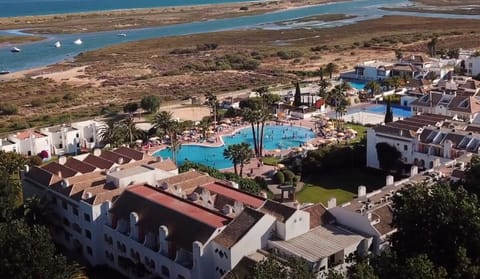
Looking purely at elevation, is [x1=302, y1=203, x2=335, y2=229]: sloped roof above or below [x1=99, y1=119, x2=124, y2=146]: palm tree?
above

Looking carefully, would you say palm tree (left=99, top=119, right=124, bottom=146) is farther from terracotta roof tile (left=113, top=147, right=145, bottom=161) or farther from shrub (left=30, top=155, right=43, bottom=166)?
terracotta roof tile (left=113, top=147, right=145, bottom=161)

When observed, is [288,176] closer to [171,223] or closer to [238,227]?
[171,223]

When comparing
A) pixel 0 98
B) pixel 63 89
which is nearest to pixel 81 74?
pixel 63 89

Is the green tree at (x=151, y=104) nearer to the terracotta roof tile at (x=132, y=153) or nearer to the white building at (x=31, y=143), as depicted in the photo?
the white building at (x=31, y=143)

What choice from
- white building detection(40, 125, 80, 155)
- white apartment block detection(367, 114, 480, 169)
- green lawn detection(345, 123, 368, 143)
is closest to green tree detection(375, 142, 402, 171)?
white apartment block detection(367, 114, 480, 169)

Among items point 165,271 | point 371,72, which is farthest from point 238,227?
point 371,72

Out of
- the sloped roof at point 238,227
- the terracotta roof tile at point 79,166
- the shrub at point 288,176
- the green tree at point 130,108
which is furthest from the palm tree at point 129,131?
the sloped roof at point 238,227
